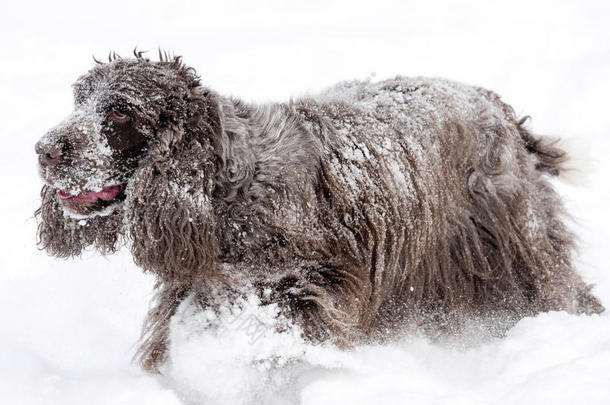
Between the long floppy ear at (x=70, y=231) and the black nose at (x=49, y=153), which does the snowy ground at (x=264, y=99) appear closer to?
the long floppy ear at (x=70, y=231)

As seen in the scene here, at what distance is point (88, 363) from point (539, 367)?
220 centimetres

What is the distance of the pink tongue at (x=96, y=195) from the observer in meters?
3.12

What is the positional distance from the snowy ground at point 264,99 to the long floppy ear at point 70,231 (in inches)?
11.4

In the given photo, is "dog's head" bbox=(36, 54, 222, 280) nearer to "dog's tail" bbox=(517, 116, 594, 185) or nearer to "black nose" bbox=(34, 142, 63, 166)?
"black nose" bbox=(34, 142, 63, 166)

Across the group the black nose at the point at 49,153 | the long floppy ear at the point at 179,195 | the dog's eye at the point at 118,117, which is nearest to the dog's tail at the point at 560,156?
the long floppy ear at the point at 179,195

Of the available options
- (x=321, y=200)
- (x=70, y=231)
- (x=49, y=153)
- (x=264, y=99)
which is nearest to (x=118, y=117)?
(x=49, y=153)

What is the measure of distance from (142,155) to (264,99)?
3936 mm

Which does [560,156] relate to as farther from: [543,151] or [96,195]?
[96,195]

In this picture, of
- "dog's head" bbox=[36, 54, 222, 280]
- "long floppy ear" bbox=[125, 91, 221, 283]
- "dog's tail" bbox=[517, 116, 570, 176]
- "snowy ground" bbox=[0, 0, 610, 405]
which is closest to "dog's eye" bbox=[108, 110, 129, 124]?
"dog's head" bbox=[36, 54, 222, 280]

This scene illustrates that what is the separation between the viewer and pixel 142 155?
124 inches

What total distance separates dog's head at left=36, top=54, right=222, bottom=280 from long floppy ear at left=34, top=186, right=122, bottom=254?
7cm

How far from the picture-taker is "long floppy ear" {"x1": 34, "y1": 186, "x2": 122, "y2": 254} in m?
3.31

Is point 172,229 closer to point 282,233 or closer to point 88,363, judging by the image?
point 282,233

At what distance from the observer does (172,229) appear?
124 inches
